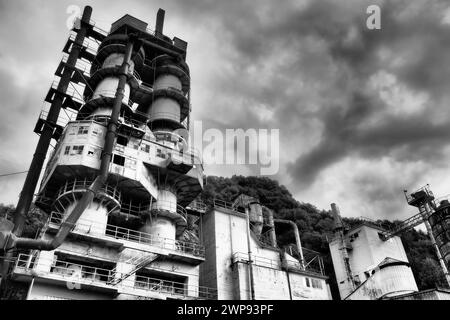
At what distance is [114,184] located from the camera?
30391mm

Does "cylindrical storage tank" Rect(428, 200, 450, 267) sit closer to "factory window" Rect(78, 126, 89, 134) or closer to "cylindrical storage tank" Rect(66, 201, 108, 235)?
"cylindrical storage tank" Rect(66, 201, 108, 235)

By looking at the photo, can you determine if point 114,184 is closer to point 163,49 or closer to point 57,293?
point 57,293

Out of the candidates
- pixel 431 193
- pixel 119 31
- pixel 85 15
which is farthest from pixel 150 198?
pixel 431 193

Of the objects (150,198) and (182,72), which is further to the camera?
(182,72)

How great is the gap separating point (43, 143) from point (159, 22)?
2501 cm

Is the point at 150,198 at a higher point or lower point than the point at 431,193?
lower

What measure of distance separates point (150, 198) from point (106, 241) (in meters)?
6.71

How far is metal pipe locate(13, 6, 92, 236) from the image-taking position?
29.1m

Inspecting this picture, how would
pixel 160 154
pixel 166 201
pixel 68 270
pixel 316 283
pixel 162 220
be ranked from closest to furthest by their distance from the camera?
pixel 68 270 → pixel 162 220 → pixel 166 201 → pixel 160 154 → pixel 316 283

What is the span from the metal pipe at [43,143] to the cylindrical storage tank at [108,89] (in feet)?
11.7

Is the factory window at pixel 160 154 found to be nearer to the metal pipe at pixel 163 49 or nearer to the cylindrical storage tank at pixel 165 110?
the cylindrical storage tank at pixel 165 110

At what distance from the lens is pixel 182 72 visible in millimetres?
44594

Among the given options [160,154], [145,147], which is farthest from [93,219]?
[160,154]
